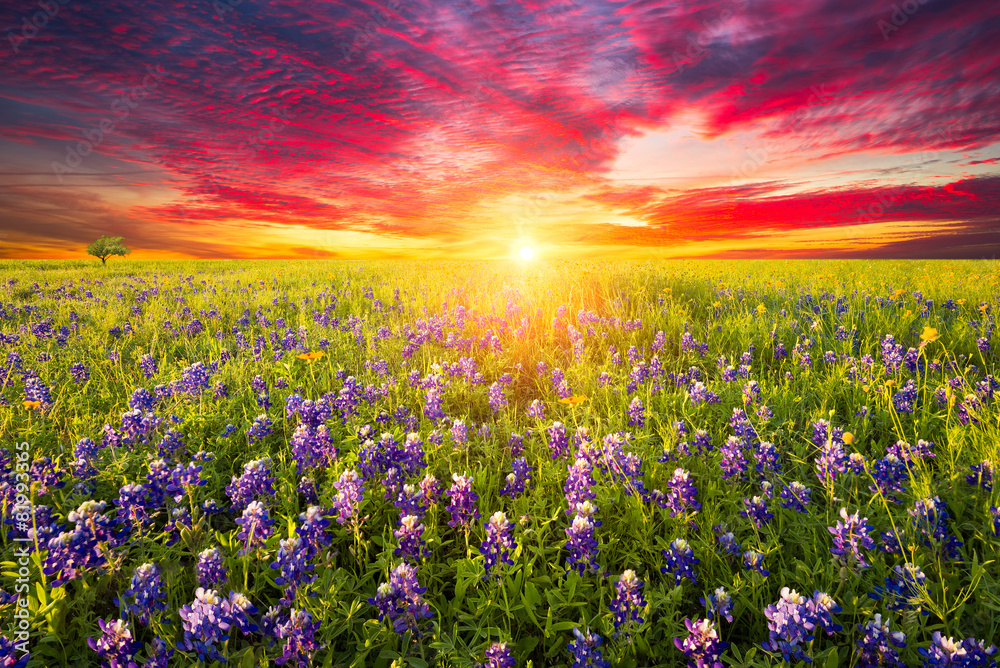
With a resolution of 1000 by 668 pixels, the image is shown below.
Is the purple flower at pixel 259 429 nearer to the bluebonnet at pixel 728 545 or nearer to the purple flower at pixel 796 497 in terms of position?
the bluebonnet at pixel 728 545

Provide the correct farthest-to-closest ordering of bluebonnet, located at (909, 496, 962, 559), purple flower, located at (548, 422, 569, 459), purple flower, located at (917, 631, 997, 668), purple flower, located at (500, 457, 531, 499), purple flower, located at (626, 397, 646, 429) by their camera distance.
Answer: purple flower, located at (626, 397, 646, 429) → purple flower, located at (548, 422, 569, 459) → purple flower, located at (500, 457, 531, 499) → bluebonnet, located at (909, 496, 962, 559) → purple flower, located at (917, 631, 997, 668)

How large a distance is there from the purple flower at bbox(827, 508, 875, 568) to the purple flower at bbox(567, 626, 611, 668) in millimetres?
1315

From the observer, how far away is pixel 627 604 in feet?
6.73

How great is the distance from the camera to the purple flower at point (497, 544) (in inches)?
88.2

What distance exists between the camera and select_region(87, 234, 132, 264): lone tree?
132 feet

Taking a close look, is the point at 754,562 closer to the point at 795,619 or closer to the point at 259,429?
the point at 795,619

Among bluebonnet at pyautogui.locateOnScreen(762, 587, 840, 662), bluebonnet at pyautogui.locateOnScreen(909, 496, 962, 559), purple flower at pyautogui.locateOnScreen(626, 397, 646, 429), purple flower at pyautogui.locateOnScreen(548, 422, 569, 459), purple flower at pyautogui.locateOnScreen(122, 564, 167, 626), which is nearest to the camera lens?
bluebonnet at pyautogui.locateOnScreen(762, 587, 840, 662)

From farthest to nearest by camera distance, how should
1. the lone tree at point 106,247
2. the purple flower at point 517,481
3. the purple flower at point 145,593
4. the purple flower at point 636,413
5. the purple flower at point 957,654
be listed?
the lone tree at point 106,247
the purple flower at point 636,413
the purple flower at point 517,481
the purple flower at point 145,593
the purple flower at point 957,654

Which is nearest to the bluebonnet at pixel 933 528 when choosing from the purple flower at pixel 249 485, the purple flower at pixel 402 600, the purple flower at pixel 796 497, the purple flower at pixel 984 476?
the purple flower at pixel 796 497

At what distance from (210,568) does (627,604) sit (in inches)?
79.1

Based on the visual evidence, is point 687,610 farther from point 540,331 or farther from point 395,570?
point 540,331

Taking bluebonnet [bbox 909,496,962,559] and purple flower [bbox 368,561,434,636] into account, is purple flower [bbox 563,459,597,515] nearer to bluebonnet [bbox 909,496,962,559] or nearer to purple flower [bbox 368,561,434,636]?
purple flower [bbox 368,561,434,636]

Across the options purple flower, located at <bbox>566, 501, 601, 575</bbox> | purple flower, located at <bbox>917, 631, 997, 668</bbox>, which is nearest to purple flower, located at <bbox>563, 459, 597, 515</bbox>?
purple flower, located at <bbox>566, 501, 601, 575</bbox>

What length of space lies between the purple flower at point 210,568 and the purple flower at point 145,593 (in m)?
0.17
